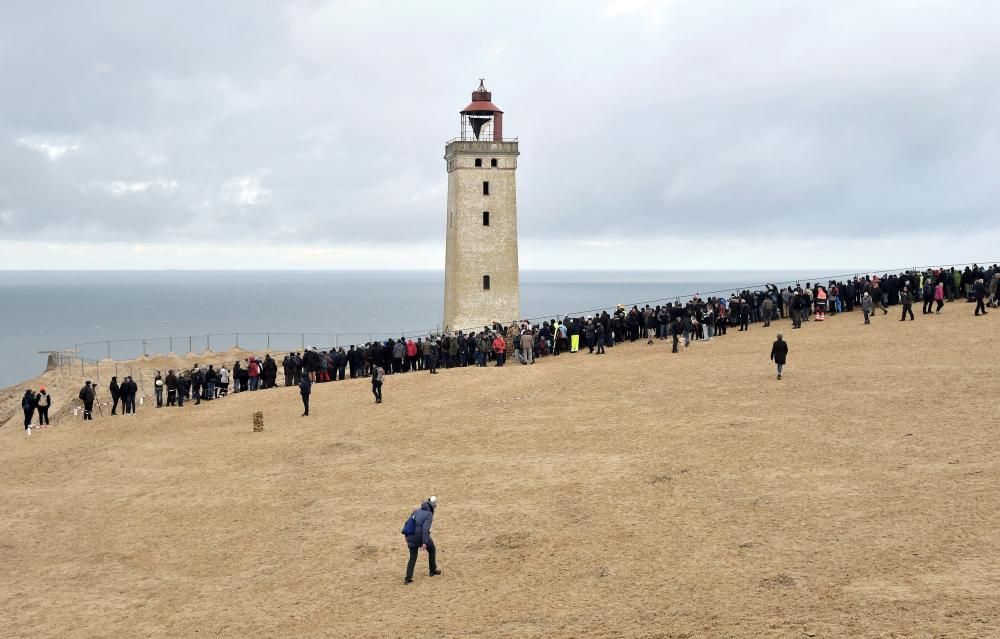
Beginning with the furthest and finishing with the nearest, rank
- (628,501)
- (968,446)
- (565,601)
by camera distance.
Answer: (968,446) < (628,501) < (565,601)

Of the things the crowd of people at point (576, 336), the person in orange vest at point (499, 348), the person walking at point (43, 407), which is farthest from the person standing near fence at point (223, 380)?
the person in orange vest at point (499, 348)

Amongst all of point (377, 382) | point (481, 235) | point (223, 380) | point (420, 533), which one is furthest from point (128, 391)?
point (481, 235)

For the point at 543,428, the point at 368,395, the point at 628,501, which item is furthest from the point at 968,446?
the point at 368,395

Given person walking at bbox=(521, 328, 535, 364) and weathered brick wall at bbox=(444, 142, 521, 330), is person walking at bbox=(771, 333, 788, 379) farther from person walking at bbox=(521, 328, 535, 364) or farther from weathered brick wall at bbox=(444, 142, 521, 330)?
weathered brick wall at bbox=(444, 142, 521, 330)

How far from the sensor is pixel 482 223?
49.0m

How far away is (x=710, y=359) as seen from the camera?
106 feet

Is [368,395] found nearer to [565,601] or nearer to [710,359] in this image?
[710,359]

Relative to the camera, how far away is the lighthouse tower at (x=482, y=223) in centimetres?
4881

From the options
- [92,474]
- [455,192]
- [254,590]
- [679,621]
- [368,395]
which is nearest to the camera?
[679,621]

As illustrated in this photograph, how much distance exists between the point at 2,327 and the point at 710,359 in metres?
151

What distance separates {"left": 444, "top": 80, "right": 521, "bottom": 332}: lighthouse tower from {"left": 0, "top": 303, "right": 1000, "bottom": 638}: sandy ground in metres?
17.9

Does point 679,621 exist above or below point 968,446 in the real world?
below

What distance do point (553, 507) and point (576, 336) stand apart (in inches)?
682

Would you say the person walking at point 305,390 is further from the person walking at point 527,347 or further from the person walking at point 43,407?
the person walking at point 43,407
